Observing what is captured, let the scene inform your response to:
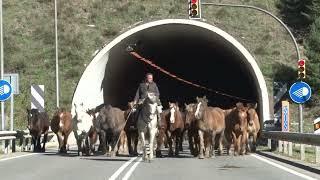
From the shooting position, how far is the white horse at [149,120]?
2300 cm

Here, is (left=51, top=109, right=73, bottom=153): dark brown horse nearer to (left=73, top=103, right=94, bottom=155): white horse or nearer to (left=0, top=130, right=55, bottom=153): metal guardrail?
(left=73, top=103, right=94, bottom=155): white horse

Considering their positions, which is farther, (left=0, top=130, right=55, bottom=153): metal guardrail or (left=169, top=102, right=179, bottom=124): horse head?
(left=0, top=130, right=55, bottom=153): metal guardrail

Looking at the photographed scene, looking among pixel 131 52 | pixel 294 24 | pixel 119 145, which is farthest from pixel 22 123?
pixel 294 24

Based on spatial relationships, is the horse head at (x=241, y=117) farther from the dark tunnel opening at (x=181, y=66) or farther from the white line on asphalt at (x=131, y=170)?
the dark tunnel opening at (x=181, y=66)

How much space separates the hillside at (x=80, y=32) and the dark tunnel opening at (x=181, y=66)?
9626 mm

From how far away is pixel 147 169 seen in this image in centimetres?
2000

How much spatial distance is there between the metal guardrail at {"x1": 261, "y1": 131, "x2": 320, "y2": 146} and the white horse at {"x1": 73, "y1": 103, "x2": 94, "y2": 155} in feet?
22.4

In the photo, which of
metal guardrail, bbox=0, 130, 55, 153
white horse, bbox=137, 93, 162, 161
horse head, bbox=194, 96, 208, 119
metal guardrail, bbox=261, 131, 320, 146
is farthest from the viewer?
metal guardrail, bbox=0, 130, 55, 153

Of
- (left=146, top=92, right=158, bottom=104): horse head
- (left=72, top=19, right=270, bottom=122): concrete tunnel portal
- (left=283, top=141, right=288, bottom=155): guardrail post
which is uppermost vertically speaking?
(left=72, top=19, right=270, bottom=122): concrete tunnel portal

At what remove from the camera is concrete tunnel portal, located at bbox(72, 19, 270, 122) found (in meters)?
35.3

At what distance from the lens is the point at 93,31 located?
244 feet

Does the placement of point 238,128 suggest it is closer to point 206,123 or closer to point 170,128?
point 206,123

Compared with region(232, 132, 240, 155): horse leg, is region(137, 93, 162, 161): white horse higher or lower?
higher

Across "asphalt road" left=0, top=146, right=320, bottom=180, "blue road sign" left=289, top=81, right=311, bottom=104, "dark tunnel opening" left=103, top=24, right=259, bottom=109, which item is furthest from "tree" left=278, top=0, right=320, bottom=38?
"asphalt road" left=0, top=146, right=320, bottom=180
